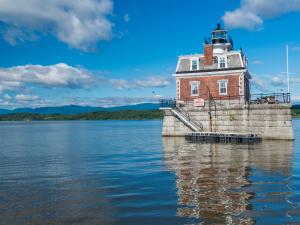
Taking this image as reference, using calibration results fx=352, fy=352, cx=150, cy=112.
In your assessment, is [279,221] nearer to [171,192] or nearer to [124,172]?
[171,192]

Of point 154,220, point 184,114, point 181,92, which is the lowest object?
point 154,220

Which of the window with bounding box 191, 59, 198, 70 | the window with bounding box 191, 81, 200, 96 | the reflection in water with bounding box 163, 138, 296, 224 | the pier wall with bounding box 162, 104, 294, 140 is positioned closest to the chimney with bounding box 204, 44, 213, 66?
the window with bounding box 191, 59, 198, 70

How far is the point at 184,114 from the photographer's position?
4281 centimetres

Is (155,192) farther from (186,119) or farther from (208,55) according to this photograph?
(208,55)

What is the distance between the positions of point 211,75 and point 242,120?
23.5 ft

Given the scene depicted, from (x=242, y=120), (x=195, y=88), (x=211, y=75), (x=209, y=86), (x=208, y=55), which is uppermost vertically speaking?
(x=208, y=55)

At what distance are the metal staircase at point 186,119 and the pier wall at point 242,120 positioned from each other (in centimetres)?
37

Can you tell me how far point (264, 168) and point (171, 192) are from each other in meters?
8.04

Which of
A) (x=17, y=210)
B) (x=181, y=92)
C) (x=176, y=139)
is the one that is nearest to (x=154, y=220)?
(x=17, y=210)

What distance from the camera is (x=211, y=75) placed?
141 feet

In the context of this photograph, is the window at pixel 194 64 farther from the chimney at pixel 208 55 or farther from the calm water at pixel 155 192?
the calm water at pixel 155 192

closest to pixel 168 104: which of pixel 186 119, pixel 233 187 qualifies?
pixel 186 119

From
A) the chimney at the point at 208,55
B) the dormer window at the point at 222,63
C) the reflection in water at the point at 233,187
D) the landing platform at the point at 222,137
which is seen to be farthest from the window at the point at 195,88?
the reflection in water at the point at 233,187

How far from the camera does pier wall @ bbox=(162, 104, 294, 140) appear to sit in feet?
122
